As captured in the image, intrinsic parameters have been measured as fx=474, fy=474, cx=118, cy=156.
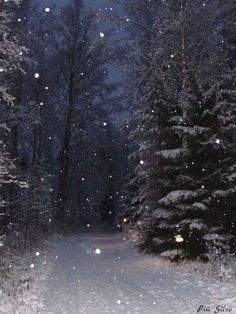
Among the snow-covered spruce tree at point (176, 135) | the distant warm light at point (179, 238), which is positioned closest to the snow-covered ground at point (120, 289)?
the distant warm light at point (179, 238)

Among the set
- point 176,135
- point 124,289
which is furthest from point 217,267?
point 176,135

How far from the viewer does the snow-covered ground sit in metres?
9.82

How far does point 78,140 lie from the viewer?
35.3 meters

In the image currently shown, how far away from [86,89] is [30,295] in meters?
24.0

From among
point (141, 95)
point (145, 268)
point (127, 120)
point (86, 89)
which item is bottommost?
point (145, 268)

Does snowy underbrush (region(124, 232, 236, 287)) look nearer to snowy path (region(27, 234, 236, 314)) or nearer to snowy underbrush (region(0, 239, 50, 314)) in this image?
snowy path (region(27, 234, 236, 314))

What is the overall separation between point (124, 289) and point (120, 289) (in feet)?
0.33

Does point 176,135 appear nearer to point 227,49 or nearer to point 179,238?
point 179,238

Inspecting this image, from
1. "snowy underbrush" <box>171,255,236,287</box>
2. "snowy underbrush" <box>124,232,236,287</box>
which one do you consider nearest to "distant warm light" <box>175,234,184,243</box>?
"snowy underbrush" <box>124,232,236,287</box>

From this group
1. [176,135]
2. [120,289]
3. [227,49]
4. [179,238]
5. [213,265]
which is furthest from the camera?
[227,49]

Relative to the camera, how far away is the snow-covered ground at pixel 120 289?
982cm

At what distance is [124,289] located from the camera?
11930 mm

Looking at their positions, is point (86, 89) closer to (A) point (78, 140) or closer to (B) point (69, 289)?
(A) point (78, 140)

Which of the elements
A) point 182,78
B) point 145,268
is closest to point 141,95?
point 182,78
